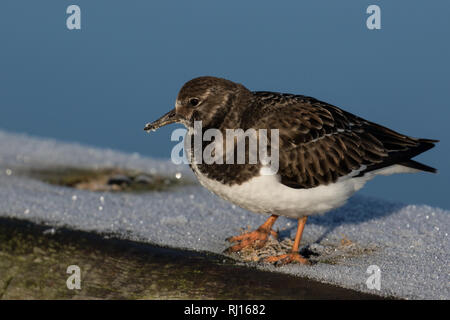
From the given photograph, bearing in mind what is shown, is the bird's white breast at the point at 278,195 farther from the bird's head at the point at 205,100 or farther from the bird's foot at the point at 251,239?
the bird's foot at the point at 251,239

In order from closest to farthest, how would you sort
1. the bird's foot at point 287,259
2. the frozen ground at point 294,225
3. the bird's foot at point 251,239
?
the frozen ground at point 294,225
the bird's foot at point 287,259
the bird's foot at point 251,239

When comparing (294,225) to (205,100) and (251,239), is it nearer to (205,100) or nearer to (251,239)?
(251,239)

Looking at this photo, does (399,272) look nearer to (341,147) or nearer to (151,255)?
(341,147)

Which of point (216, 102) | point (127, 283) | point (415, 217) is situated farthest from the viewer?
point (415, 217)

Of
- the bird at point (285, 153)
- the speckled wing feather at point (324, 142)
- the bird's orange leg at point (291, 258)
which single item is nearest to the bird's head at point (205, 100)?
the bird at point (285, 153)

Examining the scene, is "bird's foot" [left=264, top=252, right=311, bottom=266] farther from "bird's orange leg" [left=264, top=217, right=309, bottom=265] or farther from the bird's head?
the bird's head
